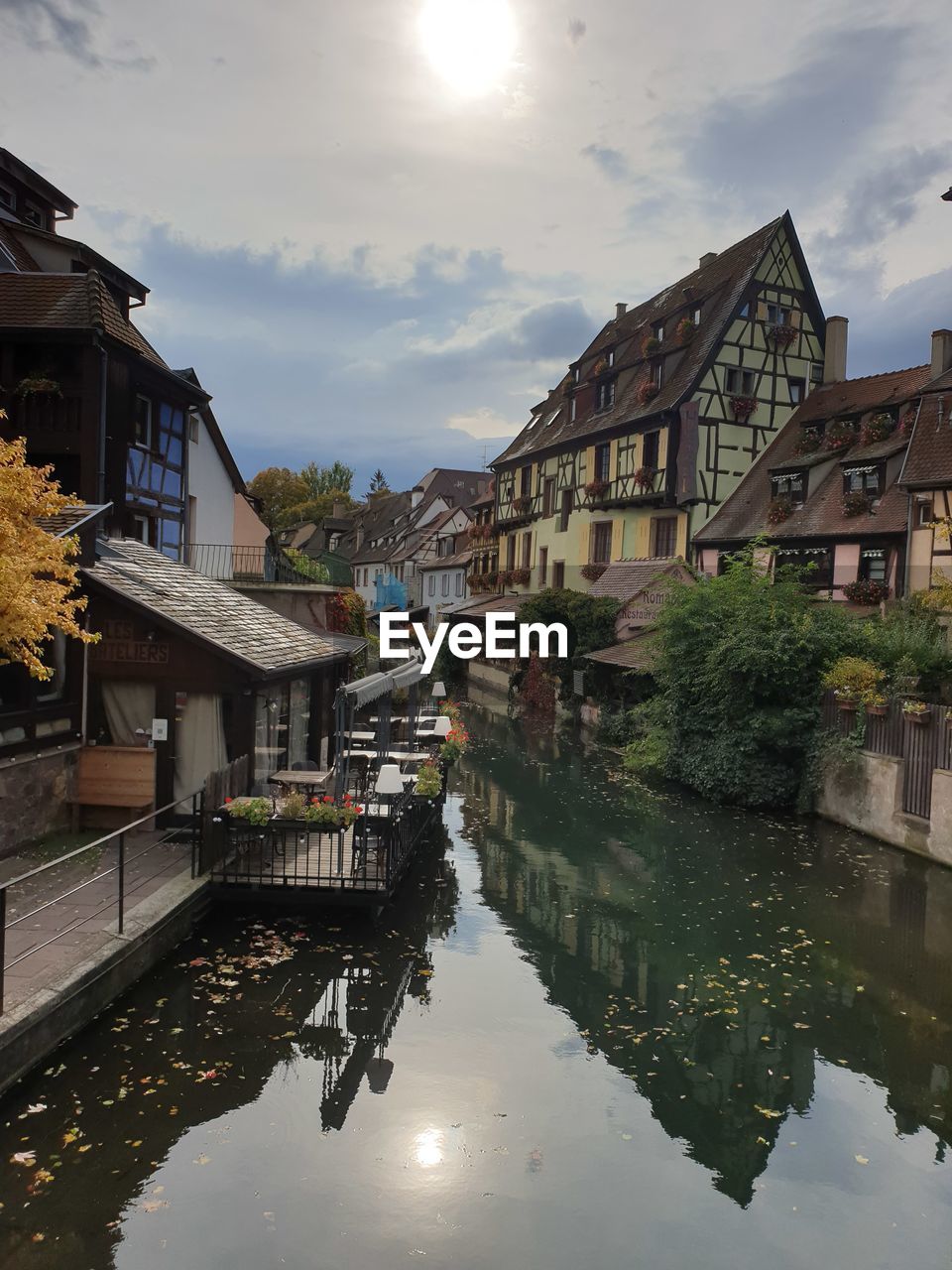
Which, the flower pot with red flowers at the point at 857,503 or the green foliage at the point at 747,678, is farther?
the flower pot with red flowers at the point at 857,503

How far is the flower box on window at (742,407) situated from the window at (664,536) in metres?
4.38

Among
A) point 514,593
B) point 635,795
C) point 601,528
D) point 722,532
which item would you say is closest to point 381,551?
point 514,593

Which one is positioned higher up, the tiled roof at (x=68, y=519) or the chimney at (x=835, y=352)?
the chimney at (x=835, y=352)

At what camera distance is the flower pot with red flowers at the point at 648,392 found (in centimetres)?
3388

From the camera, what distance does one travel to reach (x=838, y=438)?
1139 inches

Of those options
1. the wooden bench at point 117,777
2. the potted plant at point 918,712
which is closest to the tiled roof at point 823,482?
the potted plant at point 918,712

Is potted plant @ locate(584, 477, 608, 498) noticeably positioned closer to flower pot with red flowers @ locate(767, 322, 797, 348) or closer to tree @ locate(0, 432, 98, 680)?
flower pot with red flowers @ locate(767, 322, 797, 348)

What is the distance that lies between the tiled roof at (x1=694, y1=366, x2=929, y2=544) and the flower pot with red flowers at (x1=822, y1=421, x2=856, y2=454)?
30 cm

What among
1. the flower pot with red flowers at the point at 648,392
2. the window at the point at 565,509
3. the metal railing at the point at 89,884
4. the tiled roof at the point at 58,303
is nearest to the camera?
the metal railing at the point at 89,884

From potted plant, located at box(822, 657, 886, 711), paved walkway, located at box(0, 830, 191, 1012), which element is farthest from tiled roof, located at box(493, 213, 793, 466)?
paved walkway, located at box(0, 830, 191, 1012)

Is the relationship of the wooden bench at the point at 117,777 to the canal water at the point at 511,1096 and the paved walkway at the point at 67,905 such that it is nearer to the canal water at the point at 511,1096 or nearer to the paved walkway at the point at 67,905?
the paved walkway at the point at 67,905

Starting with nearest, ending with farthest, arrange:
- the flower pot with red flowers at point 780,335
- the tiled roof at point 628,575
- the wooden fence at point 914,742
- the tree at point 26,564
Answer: the tree at point 26,564 → the wooden fence at point 914,742 → the tiled roof at point 628,575 → the flower pot with red flowers at point 780,335

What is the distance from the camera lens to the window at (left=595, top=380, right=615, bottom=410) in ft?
126

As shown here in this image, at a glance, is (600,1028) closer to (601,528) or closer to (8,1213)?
(8,1213)
